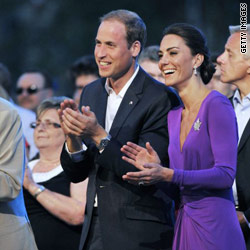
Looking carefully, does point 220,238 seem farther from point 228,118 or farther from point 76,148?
point 76,148

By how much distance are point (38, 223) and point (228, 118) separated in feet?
6.21

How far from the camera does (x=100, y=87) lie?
4.76m

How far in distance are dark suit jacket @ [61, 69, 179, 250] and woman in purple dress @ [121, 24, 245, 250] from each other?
0.44ft

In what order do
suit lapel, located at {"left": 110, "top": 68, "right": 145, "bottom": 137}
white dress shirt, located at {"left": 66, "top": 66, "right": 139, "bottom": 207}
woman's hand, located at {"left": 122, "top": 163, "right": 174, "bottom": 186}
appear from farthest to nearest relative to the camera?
1. white dress shirt, located at {"left": 66, "top": 66, "right": 139, "bottom": 207}
2. suit lapel, located at {"left": 110, "top": 68, "right": 145, "bottom": 137}
3. woman's hand, located at {"left": 122, "top": 163, "right": 174, "bottom": 186}

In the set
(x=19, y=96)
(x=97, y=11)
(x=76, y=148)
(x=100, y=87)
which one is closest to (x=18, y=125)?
(x=76, y=148)

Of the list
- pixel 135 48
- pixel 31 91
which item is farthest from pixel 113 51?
pixel 31 91

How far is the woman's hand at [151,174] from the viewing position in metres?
3.84

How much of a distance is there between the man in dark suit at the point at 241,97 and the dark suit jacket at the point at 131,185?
58 cm

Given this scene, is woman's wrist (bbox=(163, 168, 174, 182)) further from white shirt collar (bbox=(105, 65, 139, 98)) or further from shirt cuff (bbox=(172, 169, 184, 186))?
white shirt collar (bbox=(105, 65, 139, 98))

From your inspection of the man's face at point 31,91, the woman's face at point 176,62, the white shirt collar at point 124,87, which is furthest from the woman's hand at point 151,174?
the man's face at point 31,91

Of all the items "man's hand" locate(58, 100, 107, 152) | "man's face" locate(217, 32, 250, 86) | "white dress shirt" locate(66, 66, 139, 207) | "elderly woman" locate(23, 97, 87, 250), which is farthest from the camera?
"elderly woman" locate(23, 97, 87, 250)

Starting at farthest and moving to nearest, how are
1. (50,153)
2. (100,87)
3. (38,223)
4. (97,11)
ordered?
(97,11)
(50,153)
(38,223)
(100,87)

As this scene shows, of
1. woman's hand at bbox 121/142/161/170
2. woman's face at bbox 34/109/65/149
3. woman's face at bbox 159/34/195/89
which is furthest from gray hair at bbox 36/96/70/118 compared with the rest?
woman's hand at bbox 121/142/161/170

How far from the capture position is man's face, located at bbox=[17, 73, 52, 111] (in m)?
8.43
